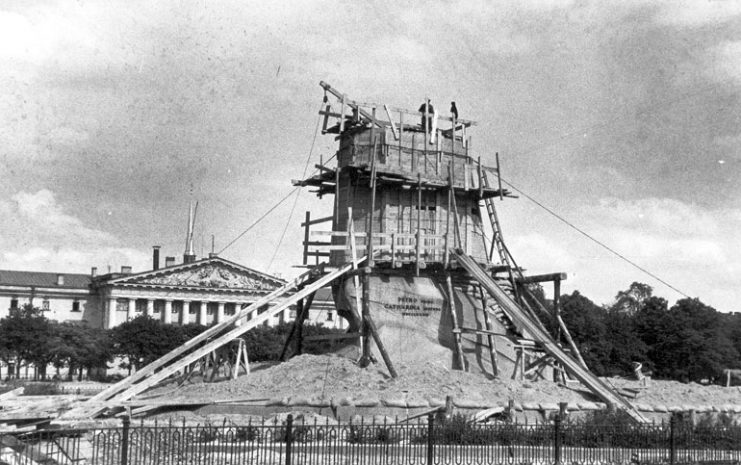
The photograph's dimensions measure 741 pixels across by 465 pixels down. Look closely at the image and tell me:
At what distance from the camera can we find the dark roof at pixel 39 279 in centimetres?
9975

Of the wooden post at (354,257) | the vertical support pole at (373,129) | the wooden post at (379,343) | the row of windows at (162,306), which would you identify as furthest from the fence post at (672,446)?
the row of windows at (162,306)

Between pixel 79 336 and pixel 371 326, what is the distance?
4853cm

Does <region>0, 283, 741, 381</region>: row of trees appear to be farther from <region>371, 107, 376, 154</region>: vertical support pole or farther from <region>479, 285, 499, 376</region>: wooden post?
<region>371, 107, 376, 154</region>: vertical support pole

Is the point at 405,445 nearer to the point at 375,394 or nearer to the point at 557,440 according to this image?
the point at 557,440

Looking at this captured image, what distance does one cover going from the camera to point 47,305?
9888 cm

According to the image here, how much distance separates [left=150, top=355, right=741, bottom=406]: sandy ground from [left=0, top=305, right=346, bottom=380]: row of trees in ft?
123

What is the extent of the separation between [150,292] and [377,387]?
2858 inches

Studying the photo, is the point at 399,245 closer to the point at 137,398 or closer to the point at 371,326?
the point at 371,326

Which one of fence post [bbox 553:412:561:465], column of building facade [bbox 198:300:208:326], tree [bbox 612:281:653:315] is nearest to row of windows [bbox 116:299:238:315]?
column of building facade [bbox 198:300:208:326]

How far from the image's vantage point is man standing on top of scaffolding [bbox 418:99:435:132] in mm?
34281

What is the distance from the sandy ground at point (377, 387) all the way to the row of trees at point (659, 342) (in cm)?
2860

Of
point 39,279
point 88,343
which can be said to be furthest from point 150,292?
point 88,343

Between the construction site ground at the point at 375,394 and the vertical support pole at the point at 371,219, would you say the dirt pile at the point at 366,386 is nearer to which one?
the construction site ground at the point at 375,394

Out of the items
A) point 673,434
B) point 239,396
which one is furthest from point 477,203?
point 673,434
